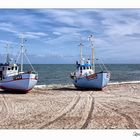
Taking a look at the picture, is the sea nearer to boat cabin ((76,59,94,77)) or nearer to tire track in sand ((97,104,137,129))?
boat cabin ((76,59,94,77))

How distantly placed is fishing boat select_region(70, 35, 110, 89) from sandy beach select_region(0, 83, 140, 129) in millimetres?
1397

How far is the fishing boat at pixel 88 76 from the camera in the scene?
1313 centimetres

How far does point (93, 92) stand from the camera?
1255 cm

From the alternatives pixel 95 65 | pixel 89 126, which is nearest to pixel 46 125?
pixel 89 126

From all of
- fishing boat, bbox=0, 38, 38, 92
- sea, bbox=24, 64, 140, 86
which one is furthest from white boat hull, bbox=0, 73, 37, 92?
sea, bbox=24, 64, 140, 86

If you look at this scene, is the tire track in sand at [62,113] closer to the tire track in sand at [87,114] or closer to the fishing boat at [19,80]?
the tire track in sand at [87,114]

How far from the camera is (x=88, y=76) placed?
13.2m

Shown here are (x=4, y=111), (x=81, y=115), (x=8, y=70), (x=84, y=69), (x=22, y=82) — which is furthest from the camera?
(x=84, y=69)

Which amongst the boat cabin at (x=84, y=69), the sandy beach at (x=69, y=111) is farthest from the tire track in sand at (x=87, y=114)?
the boat cabin at (x=84, y=69)

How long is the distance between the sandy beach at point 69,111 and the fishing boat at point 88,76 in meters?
1.40

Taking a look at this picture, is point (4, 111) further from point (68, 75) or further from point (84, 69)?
point (68, 75)

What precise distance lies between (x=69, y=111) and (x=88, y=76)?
435cm

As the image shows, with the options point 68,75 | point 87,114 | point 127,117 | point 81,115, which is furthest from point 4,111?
point 68,75
